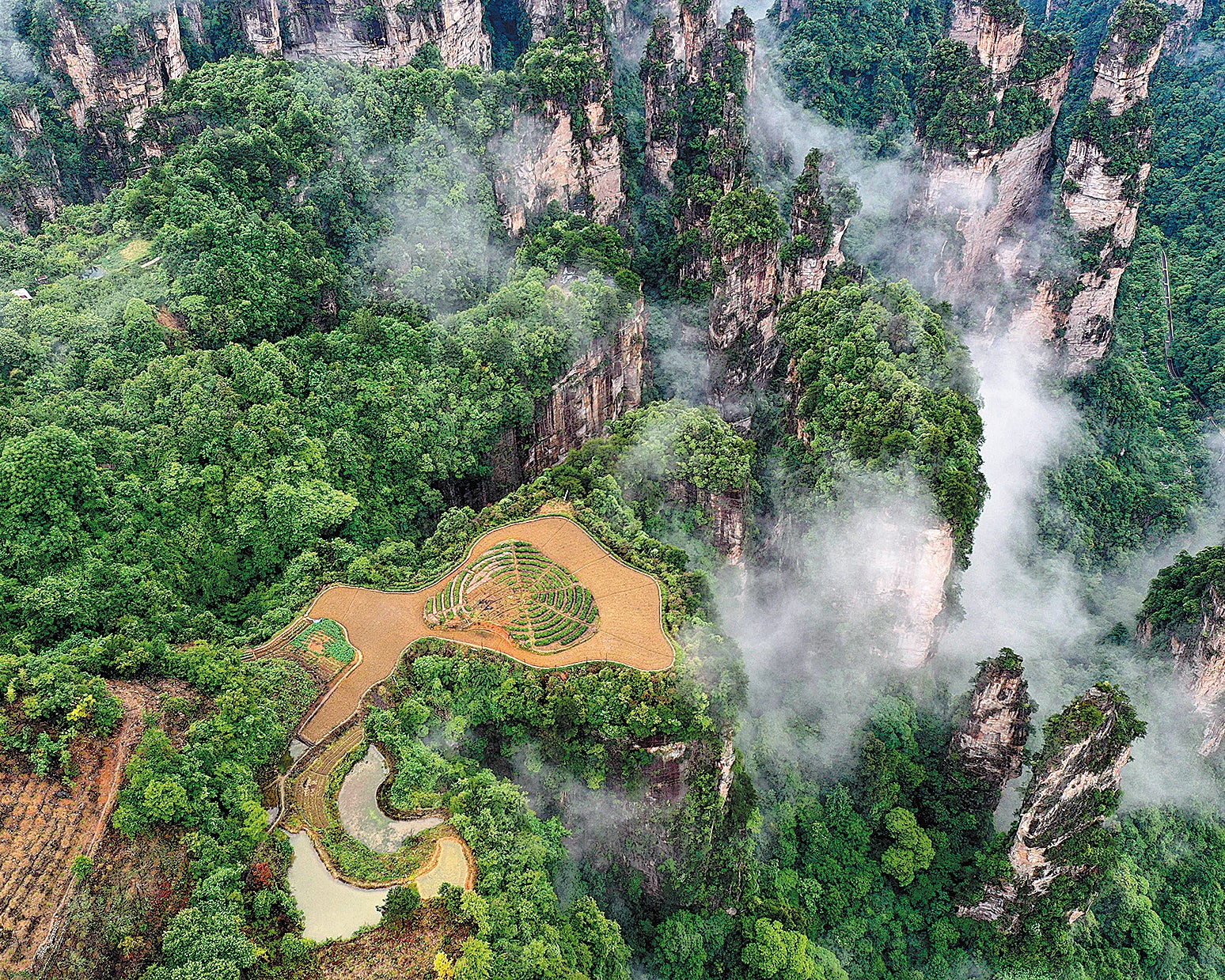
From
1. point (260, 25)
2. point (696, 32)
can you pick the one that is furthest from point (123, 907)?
point (696, 32)

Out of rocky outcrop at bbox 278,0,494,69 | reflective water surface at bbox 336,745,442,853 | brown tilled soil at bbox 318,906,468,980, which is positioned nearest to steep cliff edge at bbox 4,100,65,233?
rocky outcrop at bbox 278,0,494,69

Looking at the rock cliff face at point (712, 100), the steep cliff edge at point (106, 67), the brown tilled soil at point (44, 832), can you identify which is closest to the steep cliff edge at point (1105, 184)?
the rock cliff face at point (712, 100)

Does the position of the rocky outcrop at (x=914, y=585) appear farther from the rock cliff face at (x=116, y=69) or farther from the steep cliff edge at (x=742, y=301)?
the rock cliff face at (x=116, y=69)

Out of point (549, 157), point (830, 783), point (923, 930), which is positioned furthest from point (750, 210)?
point (923, 930)

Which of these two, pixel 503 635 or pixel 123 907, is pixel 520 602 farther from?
pixel 123 907

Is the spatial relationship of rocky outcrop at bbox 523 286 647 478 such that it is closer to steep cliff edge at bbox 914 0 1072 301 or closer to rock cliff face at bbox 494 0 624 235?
rock cliff face at bbox 494 0 624 235

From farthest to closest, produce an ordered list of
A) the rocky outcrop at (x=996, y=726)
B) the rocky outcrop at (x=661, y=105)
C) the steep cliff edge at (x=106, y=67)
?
the rocky outcrop at (x=661, y=105), the steep cliff edge at (x=106, y=67), the rocky outcrop at (x=996, y=726)
